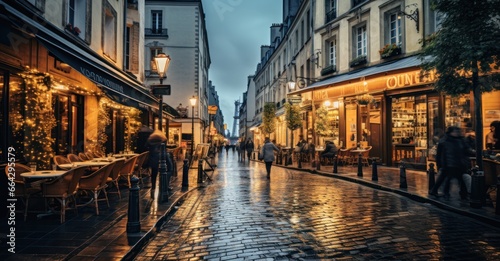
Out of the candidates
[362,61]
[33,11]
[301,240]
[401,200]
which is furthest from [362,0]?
[301,240]

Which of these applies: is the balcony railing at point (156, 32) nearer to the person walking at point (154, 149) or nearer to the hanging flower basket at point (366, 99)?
the hanging flower basket at point (366, 99)

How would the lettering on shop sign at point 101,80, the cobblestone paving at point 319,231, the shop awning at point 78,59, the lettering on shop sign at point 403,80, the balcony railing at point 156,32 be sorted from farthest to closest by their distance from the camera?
the balcony railing at point 156,32
the lettering on shop sign at point 403,80
the lettering on shop sign at point 101,80
the shop awning at point 78,59
the cobblestone paving at point 319,231

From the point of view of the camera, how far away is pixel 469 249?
14.5ft

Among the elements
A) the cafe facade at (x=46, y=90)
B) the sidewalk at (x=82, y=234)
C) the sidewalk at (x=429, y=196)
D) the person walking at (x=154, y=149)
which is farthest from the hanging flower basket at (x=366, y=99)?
the sidewalk at (x=82, y=234)

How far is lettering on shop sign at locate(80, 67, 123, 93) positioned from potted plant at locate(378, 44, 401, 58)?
11.7 m

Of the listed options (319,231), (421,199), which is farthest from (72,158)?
(421,199)

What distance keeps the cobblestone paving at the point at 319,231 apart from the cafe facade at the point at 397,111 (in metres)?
5.88

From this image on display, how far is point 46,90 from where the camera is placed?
806 centimetres

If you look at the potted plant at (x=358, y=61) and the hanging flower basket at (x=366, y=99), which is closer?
the hanging flower basket at (x=366, y=99)

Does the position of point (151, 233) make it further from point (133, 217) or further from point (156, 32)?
point (156, 32)

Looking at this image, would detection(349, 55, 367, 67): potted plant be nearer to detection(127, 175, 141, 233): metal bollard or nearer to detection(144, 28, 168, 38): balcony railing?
detection(127, 175, 141, 233): metal bollard

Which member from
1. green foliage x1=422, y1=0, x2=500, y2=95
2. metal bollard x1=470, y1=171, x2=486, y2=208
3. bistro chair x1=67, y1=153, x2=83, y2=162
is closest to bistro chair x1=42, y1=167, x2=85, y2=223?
bistro chair x1=67, y1=153, x2=83, y2=162

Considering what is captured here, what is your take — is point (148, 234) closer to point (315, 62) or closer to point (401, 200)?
point (401, 200)

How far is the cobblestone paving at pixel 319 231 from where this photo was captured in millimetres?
4301
